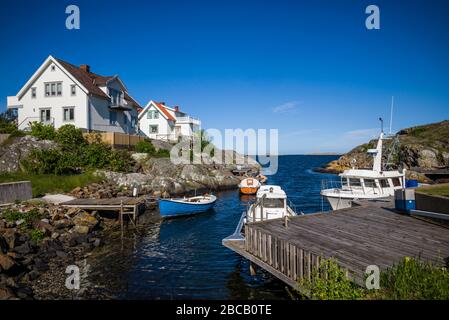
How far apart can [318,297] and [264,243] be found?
4.45 metres

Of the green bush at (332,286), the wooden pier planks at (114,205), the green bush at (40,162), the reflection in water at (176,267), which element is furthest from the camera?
the green bush at (40,162)

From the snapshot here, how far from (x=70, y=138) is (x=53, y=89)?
33.4ft

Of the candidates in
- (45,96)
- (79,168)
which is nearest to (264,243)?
(79,168)

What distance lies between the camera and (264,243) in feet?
40.4

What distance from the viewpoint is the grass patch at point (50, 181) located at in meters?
29.0

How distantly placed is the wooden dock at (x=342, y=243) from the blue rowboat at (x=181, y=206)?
48.5 feet

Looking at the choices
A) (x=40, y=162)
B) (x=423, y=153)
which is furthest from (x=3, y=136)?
(x=423, y=153)

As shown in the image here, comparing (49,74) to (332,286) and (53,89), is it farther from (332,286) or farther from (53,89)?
(332,286)

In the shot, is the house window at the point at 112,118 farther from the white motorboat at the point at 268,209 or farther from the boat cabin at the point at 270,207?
the white motorboat at the point at 268,209

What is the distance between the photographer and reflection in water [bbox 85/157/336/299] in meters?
13.9

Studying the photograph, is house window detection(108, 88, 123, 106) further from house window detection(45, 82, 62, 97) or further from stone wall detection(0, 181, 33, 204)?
stone wall detection(0, 181, 33, 204)

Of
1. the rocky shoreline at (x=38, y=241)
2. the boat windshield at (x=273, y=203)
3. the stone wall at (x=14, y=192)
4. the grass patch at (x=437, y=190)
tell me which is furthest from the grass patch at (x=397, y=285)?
the stone wall at (x=14, y=192)

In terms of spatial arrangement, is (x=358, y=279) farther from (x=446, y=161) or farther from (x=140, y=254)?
(x=446, y=161)

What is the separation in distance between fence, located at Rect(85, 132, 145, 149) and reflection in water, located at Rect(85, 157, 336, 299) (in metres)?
18.8
